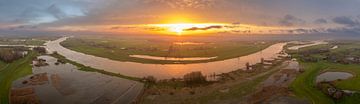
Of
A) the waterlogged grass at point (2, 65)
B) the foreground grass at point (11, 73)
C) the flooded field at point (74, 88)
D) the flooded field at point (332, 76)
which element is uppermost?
the waterlogged grass at point (2, 65)

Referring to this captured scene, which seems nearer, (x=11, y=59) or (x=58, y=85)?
(x=58, y=85)

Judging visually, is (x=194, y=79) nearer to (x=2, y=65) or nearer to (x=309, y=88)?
(x=309, y=88)

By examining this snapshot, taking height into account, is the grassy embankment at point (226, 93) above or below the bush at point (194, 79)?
below

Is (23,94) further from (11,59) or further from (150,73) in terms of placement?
(11,59)

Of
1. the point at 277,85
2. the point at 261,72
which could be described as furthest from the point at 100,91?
the point at 261,72

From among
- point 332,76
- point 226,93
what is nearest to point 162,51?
A: point 332,76

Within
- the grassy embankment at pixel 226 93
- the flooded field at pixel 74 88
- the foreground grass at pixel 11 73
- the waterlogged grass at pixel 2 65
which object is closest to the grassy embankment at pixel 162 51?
the foreground grass at pixel 11 73

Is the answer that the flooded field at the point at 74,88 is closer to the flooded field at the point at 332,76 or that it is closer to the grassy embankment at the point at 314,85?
the grassy embankment at the point at 314,85
